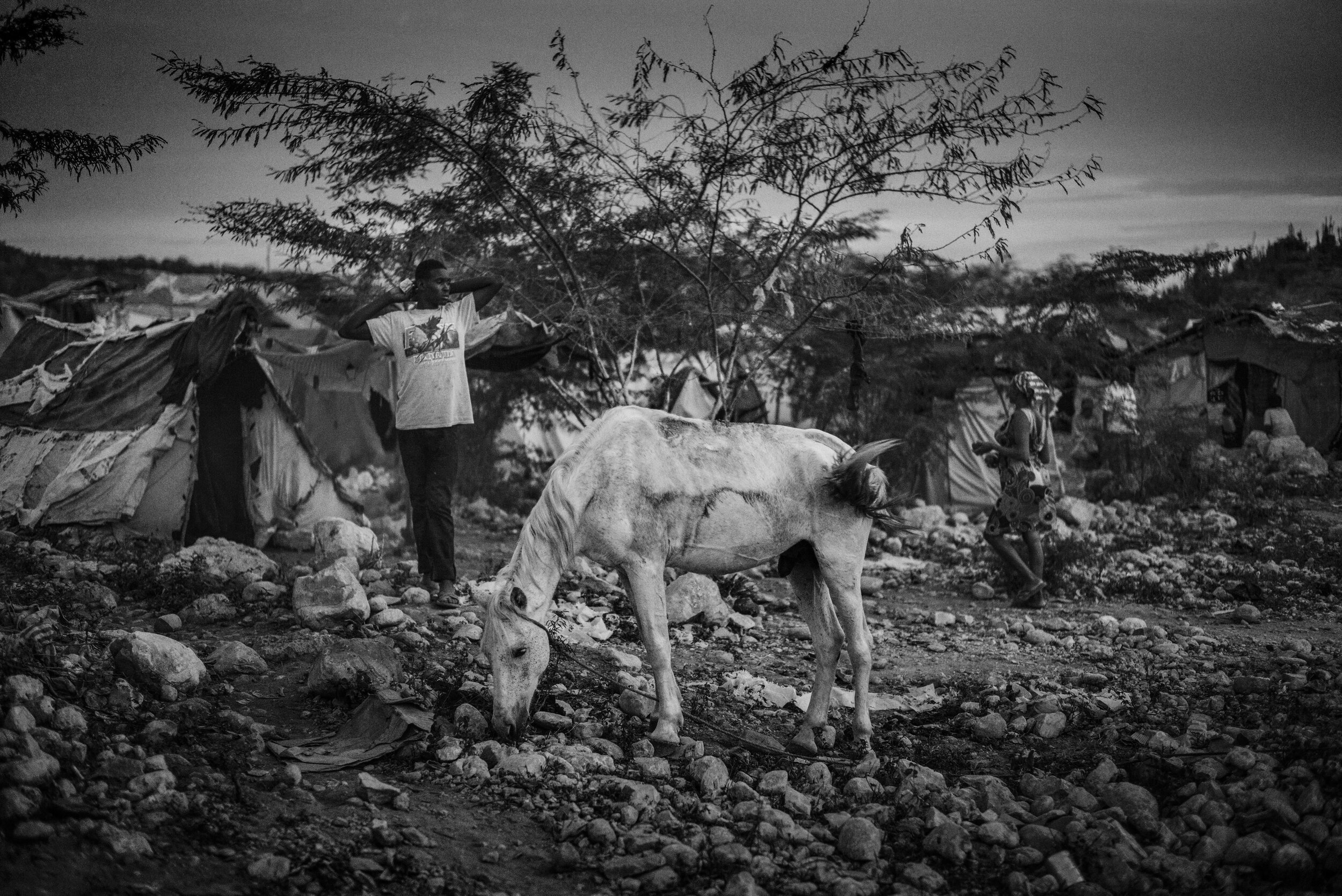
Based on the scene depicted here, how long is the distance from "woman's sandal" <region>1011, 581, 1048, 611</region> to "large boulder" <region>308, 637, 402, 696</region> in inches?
211

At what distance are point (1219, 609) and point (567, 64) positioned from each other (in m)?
6.85

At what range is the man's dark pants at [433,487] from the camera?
263 inches

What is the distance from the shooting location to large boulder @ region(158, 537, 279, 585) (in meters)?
7.19

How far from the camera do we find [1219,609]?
806cm

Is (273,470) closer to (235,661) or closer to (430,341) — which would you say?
(430,341)

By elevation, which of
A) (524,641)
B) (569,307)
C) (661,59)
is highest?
(661,59)

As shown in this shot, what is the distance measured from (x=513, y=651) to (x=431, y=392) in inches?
110

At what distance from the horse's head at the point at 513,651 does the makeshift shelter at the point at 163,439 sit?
5678mm

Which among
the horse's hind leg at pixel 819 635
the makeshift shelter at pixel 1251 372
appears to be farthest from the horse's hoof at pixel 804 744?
the makeshift shelter at pixel 1251 372

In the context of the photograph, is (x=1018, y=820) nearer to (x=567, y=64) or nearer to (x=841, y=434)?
(x=567, y=64)

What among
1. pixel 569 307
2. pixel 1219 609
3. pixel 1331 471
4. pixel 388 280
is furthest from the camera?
pixel 1331 471

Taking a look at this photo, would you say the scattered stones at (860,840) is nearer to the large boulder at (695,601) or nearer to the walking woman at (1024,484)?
the large boulder at (695,601)

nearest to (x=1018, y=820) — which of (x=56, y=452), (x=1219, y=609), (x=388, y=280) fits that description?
(x=1219, y=609)

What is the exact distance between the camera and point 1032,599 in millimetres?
8180
